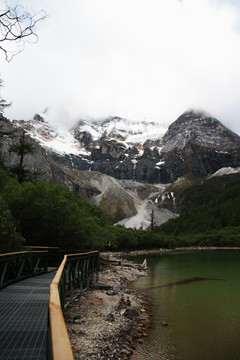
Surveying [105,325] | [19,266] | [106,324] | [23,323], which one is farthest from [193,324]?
[23,323]

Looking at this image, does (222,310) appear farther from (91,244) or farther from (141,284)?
(91,244)

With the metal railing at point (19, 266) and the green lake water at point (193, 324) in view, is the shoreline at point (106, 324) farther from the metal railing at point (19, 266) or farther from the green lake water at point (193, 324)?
the metal railing at point (19, 266)

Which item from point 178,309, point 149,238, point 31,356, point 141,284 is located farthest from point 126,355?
point 149,238

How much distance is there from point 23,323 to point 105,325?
25.9ft

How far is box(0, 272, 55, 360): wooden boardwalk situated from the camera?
5.11 metres

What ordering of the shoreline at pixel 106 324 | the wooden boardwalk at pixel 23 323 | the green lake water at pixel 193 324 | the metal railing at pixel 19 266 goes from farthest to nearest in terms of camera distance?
the green lake water at pixel 193 324
the metal railing at pixel 19 266
the shoreline at pixel 106 324
the wooden boardwalk at pixel 23 323

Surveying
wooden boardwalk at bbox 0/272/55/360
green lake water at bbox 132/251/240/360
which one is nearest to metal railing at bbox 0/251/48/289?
Result: wooden boardwalk at bbox 0/272/55/360

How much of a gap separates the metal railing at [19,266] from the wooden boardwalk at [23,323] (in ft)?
2.78

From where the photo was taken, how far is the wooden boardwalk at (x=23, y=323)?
5105 millimetres

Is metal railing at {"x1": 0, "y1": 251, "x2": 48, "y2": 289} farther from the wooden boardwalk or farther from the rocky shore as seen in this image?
the rocky shore

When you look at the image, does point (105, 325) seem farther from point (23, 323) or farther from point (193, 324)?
point (23, 323)

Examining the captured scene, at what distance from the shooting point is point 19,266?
46.8 ft

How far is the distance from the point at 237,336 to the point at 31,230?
59.5ft

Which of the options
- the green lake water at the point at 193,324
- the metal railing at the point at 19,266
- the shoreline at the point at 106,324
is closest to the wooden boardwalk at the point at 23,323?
the metal railing at the point at 19,266
